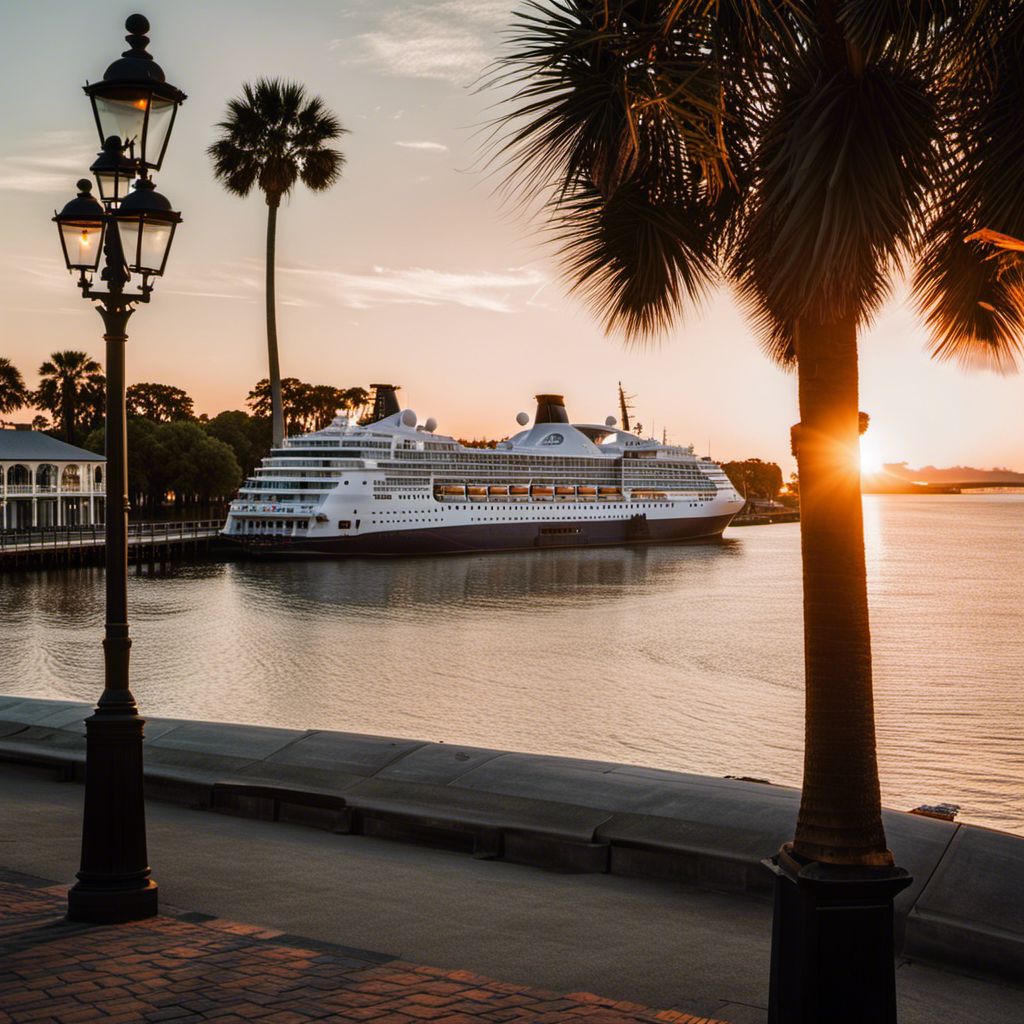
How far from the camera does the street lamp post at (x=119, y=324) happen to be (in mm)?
5266

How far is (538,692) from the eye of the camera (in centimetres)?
2111

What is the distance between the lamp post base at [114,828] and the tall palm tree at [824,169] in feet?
A: 10.9

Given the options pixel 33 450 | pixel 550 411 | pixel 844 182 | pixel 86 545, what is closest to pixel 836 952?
pixel 844 182

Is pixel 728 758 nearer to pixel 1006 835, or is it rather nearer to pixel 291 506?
pixel 1006 835

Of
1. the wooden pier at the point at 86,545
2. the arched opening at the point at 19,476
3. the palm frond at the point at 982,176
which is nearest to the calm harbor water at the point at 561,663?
the wooden pier at the point at 86,545

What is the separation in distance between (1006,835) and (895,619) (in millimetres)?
30245

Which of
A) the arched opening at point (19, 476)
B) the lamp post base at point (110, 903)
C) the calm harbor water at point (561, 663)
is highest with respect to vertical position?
the arched opening at point (19, 476)

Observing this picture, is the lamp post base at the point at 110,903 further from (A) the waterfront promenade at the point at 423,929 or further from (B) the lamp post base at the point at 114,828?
(A) the waterfront promenade at the point at 423,929

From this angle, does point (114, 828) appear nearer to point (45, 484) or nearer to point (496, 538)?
point (45, 484)

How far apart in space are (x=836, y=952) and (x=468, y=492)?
68594 mm

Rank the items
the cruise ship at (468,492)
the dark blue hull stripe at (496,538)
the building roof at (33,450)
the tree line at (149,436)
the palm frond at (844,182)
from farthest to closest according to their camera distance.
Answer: the tree line at (149,436) → the cruise ship at (468,492) → the dark blue hull stripe at (496,538) → the building roof at (33,450) → the palm frond at (844,182)

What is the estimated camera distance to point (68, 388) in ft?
250

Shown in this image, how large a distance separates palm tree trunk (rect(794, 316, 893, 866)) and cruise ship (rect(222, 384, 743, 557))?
56740 millimetres

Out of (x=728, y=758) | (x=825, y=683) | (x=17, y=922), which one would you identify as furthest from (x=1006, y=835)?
(x=728, y=758)
